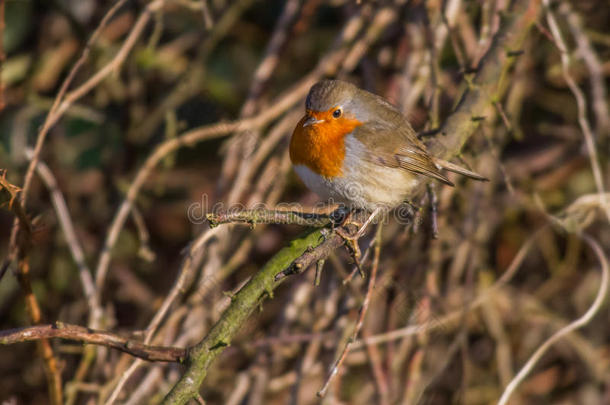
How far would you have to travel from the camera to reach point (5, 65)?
3.93m

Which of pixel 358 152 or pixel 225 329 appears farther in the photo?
pixel 358 152

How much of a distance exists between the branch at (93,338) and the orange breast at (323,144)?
1.15m

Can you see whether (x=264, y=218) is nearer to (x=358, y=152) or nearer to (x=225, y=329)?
(x=225, y=329)

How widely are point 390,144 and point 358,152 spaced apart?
187 mm

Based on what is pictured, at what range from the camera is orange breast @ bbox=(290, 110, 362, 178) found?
264 centimetres

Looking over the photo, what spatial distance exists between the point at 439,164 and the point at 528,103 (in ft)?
7.25

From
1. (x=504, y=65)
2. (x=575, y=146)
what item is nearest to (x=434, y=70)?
(x=504, y=65)

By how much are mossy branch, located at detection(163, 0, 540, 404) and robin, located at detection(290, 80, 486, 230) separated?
0.13 m

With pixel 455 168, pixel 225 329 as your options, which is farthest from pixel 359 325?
pixel 455 168

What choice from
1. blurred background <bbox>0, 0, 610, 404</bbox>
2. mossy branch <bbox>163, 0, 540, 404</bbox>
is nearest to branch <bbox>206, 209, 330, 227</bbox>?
mossy branch <bbox>163, 0, 540, 404</bbox>

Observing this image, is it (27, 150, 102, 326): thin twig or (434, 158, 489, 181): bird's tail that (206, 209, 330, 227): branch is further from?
(27, 150, 102, 326): thin twig

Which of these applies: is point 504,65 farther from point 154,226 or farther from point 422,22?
point 154,226

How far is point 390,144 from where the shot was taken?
9.18ft

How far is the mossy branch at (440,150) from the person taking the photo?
178 centimetres
